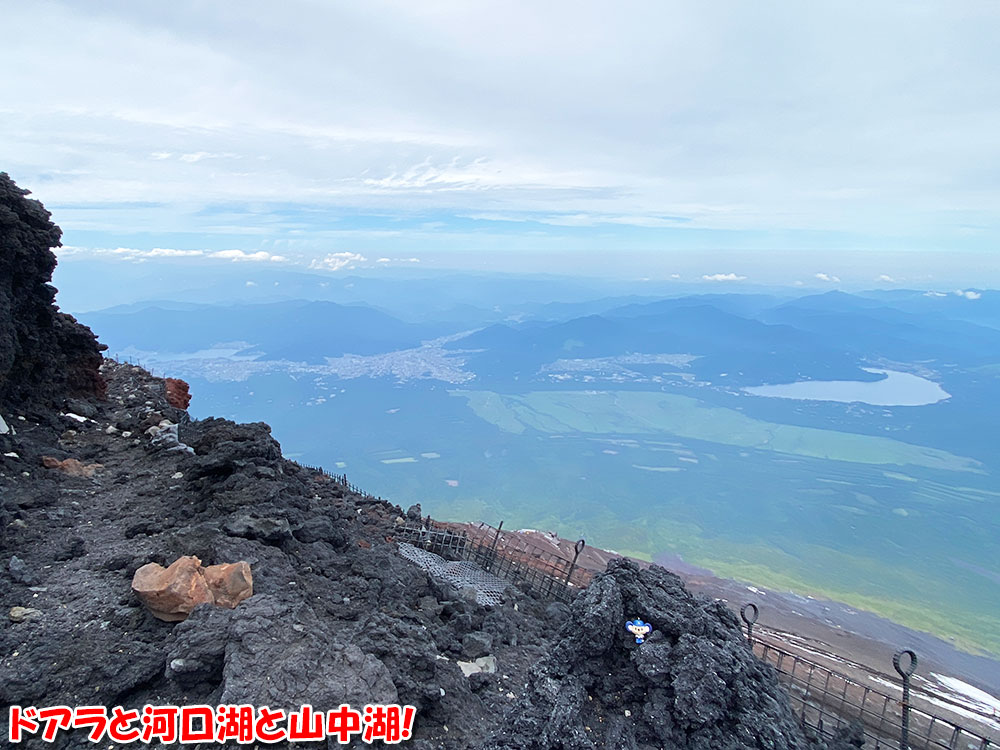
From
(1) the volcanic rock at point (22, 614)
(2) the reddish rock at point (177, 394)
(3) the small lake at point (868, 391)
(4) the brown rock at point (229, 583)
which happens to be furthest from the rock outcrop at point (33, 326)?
(3) the small lake at point (868, 391)

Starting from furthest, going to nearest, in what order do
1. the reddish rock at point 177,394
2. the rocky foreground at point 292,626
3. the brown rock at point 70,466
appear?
the reddish rock at point 177,394 → the brown rock at point 70,466 → the rocky foreground at point 292,626

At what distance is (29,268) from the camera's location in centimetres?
1293

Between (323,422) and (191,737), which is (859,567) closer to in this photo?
(191,737)

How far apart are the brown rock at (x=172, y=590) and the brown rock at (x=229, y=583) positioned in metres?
0.09

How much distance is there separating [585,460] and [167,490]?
99424mm

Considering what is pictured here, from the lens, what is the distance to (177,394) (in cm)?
1834

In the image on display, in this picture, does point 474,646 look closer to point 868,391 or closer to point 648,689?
point 648,689

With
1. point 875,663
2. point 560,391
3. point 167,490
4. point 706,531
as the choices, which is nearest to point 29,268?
point 167,490

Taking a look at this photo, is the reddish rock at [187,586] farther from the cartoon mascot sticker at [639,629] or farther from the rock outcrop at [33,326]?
the rock outcrop at [33,326]

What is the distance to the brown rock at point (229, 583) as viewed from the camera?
21.9 feet

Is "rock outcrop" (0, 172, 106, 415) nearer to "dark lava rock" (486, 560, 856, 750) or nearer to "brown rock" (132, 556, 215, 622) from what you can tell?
"brown rock" (132, 556, 215, 622)

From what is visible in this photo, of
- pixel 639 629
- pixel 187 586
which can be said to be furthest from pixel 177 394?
pixel 639 629

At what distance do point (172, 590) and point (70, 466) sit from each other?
639 centimetres

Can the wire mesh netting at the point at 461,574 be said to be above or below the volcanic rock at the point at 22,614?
below
